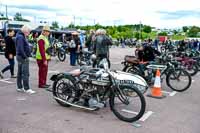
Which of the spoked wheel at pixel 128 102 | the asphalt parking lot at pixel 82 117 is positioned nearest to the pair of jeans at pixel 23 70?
the asphalt parking lot at pixel 82 117

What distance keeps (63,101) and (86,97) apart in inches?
22.5

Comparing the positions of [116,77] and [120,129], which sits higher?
[116,77]

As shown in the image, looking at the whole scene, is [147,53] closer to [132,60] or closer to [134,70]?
[132,60]

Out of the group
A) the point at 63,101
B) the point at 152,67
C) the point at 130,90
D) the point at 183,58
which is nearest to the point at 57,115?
the point at 63,101

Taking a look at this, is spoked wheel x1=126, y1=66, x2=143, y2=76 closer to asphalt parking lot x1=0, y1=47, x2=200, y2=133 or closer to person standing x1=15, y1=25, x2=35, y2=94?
asphalt parking lot x1=0, y1=47, x2=200, y2=133

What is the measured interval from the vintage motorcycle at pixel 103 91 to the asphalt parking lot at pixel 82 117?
179mm

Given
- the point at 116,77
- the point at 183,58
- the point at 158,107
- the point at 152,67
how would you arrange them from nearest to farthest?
the point at 116,77 → the point at 158,107 → the point at 152,67 → the point at 183,58

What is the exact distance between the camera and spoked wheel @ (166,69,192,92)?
8.40 metres

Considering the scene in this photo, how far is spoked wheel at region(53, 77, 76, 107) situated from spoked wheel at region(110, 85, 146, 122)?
97cm

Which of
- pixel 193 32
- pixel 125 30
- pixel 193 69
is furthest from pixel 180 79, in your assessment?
pixel 193 32

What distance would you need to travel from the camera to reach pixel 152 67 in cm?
861

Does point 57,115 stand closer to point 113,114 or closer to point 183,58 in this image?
point 113,114

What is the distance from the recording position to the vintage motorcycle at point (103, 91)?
5.45m

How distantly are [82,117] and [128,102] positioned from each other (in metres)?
0.93
